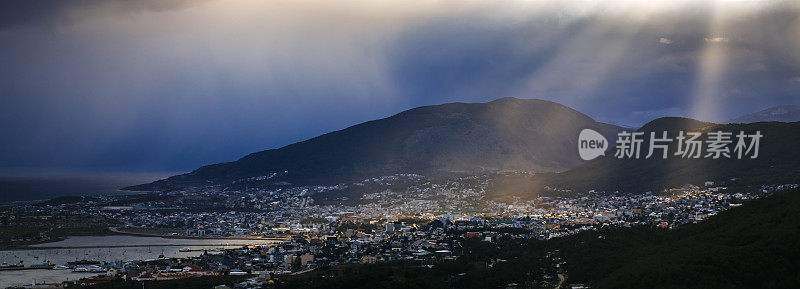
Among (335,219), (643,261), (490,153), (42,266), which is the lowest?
(42,266)

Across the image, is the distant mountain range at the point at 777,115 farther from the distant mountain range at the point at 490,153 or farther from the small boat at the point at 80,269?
the small boat at the point at 80,269

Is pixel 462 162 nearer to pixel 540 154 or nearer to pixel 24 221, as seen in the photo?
pixel 540 154

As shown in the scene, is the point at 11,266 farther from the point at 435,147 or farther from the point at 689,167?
the point at 435,147

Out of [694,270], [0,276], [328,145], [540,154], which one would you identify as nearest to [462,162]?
[540,154]

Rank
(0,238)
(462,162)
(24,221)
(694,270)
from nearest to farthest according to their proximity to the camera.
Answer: (694,270) → (0,238) → (24,221) → (462,162)

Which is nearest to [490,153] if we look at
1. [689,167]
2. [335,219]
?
[689,167]

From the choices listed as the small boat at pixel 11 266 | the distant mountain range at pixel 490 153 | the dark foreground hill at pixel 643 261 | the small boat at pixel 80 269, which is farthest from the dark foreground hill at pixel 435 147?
the dark foreground hill at pixel 643 261

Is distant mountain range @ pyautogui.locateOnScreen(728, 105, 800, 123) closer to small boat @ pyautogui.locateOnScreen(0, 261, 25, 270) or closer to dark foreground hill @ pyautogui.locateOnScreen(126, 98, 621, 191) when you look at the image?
dark foreground hill @ pyautogui.locateOnScreen(126, 98, 621, 191)
